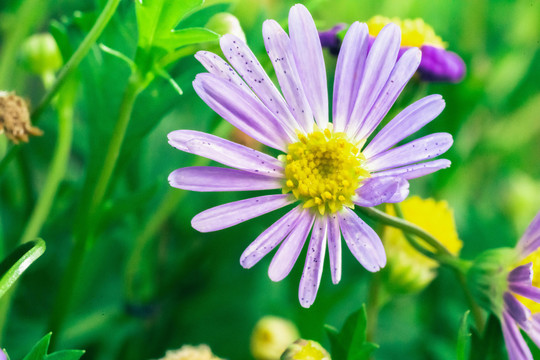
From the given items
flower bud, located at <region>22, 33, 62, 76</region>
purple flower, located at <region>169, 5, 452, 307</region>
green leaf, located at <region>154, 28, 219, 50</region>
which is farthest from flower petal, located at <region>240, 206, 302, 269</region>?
flower bud, located at <region>22, 33, 62, 76</region>

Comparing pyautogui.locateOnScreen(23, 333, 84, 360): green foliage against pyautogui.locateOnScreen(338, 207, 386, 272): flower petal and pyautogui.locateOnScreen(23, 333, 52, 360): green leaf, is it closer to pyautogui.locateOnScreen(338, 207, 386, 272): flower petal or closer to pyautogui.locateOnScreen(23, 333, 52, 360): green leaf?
pyautogui.locateOnScreen(23, 333, 52, 360): green leaf

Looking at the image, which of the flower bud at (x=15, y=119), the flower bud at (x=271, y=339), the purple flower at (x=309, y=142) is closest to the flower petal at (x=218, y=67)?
the purple flower at (x=309, y=142)

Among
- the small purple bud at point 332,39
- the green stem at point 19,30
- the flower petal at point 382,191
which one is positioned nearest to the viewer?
the flower petal at point 382,191

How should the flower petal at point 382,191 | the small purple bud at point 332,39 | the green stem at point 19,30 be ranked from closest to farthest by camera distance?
the flower petal at point 382,191
the small purple bud at point 332,39
the green stem at point 19,30

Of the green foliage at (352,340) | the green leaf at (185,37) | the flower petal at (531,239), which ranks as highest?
the green leaf at (185,37)

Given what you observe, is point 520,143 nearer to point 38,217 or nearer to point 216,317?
point 216,317

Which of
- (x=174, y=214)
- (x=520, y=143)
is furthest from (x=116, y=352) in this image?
(x=520, y=143)

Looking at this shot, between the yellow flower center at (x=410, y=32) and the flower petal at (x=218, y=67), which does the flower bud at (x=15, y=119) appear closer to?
the flower petal at (x=218, y=67)
